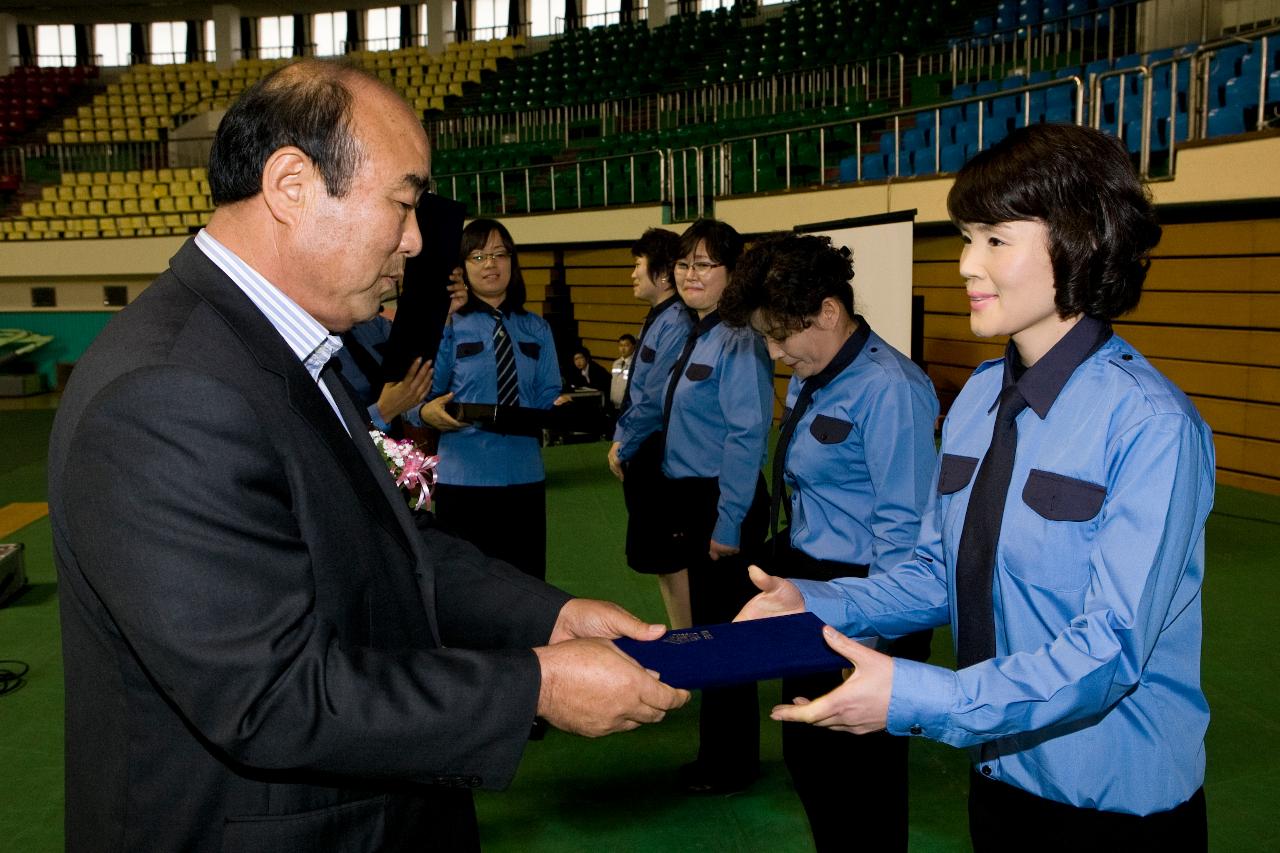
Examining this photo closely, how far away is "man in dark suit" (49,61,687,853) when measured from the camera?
3.41 feet

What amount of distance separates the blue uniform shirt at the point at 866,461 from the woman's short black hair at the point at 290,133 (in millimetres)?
1471

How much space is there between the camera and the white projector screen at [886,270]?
507 centimetres

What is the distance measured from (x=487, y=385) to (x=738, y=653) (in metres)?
2.40

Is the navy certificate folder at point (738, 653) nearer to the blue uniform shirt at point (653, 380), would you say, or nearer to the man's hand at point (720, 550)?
the man's hand at point (720, 550)

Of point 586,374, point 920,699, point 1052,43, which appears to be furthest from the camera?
point 1052,43

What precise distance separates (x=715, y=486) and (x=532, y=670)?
2.27 m

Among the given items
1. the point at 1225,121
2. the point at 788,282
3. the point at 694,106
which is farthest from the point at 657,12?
the point at 788,282

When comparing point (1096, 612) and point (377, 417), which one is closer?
point (1096, 612)

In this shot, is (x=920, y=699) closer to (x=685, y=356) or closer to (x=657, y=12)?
(x=685, y=356)

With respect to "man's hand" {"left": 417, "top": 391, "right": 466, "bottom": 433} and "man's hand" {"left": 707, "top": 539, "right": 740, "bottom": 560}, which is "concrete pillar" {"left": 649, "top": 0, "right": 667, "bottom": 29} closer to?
"man's hand" {"left": 417, "top": 391, "right": 466, "bottom": 433}

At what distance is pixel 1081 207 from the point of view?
1.38 meters

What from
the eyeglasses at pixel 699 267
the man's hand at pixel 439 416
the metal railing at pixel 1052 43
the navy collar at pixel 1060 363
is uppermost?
the metal railing at pixel 1052 43

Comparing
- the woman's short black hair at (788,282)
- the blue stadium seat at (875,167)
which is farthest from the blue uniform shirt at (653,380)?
the blue stadium seat at (875,167)

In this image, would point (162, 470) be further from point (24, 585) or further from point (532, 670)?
point (24, 585)
